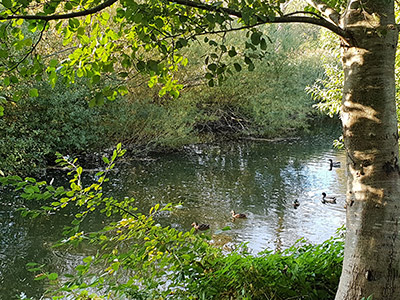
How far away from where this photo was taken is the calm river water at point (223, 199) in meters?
8.21

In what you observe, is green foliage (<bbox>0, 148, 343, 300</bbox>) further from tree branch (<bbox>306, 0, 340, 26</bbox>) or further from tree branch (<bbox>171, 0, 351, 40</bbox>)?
tree branch (<bbox>306, 0, 340, 26</bbox>)

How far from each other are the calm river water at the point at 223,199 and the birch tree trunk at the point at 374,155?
473cm

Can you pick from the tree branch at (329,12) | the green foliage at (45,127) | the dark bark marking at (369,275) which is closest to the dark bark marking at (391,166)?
the dark bark marking at (369,275)

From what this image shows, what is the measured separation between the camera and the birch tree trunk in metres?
2.10

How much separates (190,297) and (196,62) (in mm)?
16870

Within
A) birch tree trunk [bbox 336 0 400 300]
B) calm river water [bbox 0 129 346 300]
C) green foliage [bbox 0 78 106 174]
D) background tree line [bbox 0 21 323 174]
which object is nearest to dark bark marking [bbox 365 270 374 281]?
birch tree trunk [bbox 336 0 400 300]

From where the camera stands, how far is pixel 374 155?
213 cm

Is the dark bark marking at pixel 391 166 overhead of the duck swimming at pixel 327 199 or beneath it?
overhead

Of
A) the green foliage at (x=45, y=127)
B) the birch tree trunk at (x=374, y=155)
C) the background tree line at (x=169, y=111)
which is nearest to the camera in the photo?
the birch tree trunk at (x=374, y=155)

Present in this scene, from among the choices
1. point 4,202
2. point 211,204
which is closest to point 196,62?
point 211,204

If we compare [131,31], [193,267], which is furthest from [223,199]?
[131,31]

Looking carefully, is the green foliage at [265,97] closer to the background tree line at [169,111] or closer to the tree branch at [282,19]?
the background tree line at [169,111]

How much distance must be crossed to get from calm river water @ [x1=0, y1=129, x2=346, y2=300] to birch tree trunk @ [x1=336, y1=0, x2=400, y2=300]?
4.73m

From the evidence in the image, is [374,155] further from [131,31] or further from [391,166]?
[131,31]
